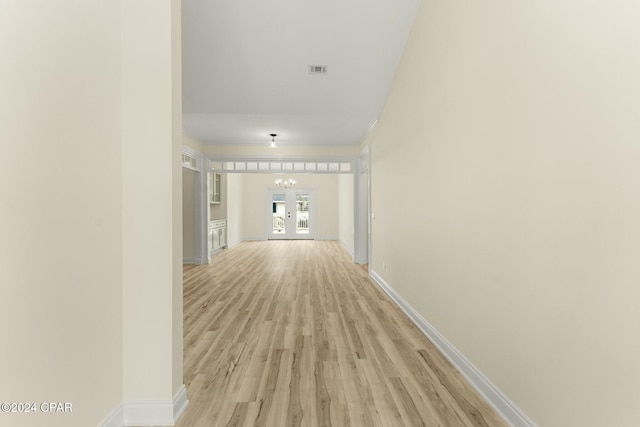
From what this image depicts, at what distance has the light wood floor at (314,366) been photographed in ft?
5.68

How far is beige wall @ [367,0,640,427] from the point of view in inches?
A: 43.5

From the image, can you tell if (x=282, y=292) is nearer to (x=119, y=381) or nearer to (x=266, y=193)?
(x=119, y=381)

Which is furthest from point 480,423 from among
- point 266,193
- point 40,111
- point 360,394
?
point 266,193

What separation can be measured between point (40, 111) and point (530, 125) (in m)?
2.15

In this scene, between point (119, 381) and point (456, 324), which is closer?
point (119, 381)

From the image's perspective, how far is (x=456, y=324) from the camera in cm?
228

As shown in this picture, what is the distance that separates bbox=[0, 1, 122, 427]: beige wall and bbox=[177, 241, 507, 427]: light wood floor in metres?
0.67

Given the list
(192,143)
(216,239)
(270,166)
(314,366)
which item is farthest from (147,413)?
(216,239)

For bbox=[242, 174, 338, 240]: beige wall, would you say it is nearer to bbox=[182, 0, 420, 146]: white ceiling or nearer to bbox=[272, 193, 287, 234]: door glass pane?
bbox=[272, 193, 287, 234]: door glass pane

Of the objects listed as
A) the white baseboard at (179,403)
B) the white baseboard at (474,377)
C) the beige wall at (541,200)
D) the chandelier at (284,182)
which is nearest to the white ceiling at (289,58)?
the beige wall at (541,200)

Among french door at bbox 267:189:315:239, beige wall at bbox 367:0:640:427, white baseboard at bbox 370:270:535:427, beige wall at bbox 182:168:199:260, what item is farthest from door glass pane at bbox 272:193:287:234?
beige wall at bbox 367:0:640:427

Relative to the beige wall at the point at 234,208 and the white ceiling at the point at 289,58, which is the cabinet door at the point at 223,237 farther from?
the white ceiling at the point at 289,58

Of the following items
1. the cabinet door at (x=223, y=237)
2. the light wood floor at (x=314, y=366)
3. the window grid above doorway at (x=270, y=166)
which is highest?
the window grid above doorway at (x=270, y=166)

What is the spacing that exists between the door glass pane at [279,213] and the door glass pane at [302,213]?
0.53 m
